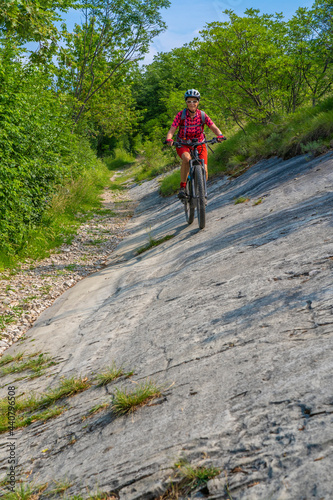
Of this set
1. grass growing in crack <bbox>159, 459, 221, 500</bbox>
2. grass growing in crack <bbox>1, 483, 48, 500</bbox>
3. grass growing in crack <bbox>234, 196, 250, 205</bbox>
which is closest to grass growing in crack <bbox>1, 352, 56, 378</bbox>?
grass growing in crack <bbox>1, 483, 48, 500</bbox>

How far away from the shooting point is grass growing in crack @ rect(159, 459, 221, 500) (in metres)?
1.70

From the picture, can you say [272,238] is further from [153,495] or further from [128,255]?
[128,255]

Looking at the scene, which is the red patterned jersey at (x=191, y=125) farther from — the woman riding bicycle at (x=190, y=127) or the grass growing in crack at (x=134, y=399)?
the grass growing in crack at (x=134, y=399)

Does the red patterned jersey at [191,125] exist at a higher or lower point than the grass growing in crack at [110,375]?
higher

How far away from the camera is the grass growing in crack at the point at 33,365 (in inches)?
150

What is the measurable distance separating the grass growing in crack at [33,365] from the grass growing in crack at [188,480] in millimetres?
2398

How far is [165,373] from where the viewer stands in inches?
108

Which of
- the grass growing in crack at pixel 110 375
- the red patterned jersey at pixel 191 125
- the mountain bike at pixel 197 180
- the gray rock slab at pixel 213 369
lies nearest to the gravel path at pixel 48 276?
the gray rock slab at pixel 213 369

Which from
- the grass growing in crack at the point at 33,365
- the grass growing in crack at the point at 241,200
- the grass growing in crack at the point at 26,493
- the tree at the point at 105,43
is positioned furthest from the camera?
the tree at the point at 105,43

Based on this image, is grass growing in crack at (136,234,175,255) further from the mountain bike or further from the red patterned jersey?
the red patterned jersey

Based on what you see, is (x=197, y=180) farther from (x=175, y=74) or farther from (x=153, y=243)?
(x=175, y=74)

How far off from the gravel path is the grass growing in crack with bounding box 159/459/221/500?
143 inches

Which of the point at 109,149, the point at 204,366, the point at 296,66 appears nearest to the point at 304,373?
the point at 204,366

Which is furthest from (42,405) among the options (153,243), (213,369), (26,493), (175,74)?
(175,74)
